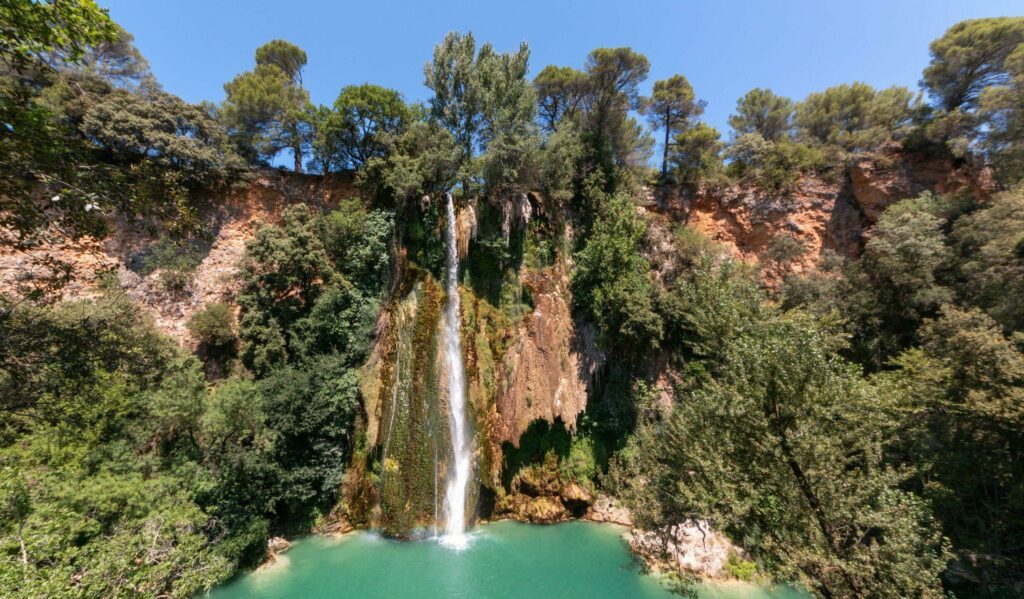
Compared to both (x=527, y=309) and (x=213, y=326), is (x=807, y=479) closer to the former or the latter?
(x=527, y=309)

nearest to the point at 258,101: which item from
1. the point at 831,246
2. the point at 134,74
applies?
the point at 134,74

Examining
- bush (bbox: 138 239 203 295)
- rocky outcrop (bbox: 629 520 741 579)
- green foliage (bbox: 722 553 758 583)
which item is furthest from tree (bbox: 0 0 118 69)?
green foliage (bbox: 722 553 758 583)

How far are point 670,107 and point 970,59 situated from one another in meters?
14.6

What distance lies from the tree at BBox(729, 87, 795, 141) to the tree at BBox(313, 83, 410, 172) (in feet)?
80.2

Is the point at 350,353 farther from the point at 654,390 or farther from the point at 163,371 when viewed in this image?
the point at 654,390

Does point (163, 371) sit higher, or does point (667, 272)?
point (667, 272)

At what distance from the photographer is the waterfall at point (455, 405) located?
14488mm

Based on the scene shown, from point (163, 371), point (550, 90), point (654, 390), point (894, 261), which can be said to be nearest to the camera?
point (163, 371)

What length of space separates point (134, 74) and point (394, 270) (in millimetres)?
22428

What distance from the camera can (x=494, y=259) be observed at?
62.5ft

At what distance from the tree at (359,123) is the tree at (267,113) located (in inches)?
72.5

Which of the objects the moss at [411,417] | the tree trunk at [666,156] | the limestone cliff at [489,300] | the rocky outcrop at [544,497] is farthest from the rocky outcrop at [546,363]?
the tree trunk at [666,156]

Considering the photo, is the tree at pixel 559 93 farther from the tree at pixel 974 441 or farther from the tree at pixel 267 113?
the tree at pixel 974 441

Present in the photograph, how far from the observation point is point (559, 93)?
24.3 metres
